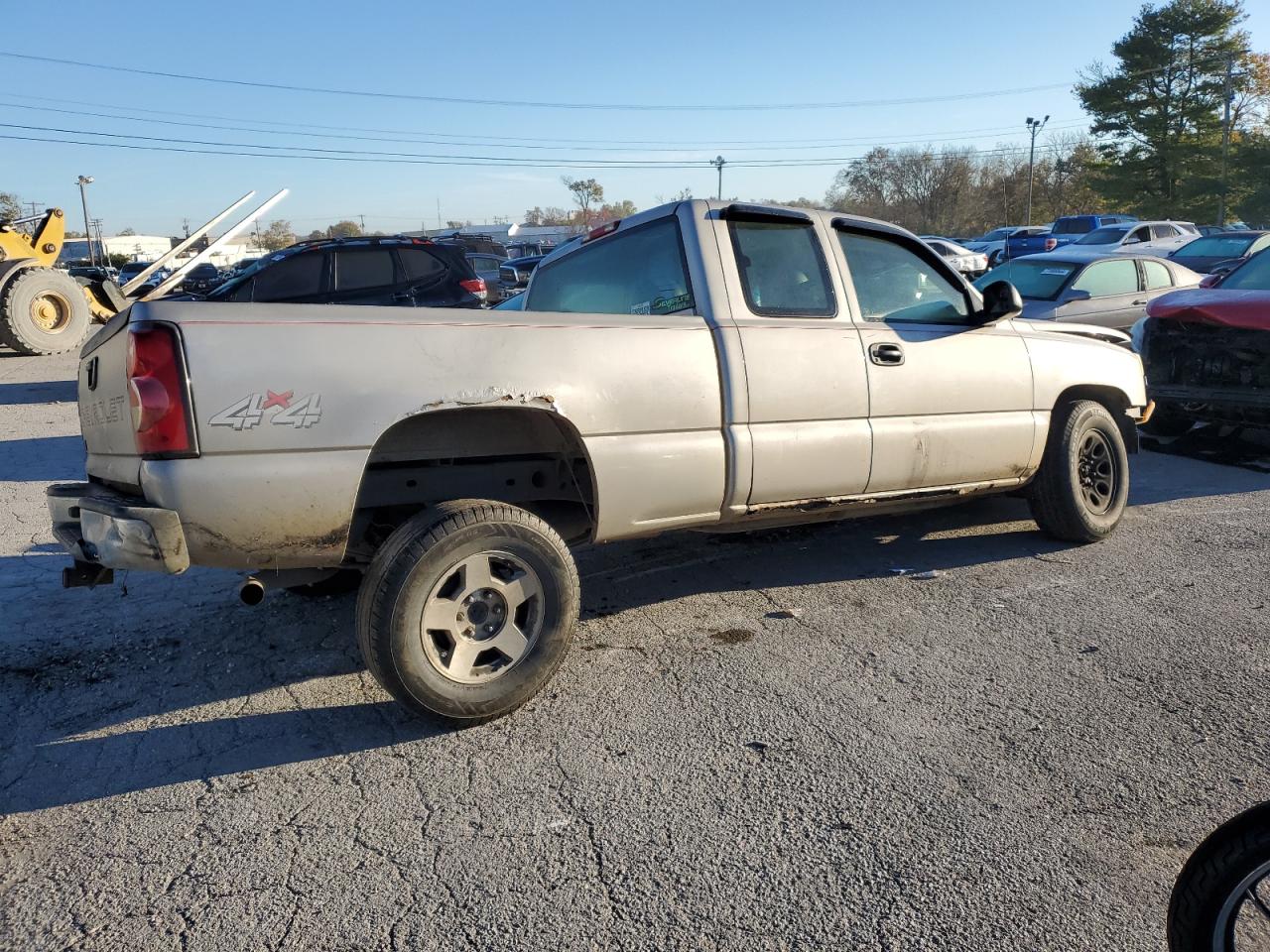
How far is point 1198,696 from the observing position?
3.46 metres

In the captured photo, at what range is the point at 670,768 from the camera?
305cm

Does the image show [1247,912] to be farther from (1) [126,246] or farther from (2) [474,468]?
(1) [126,246]

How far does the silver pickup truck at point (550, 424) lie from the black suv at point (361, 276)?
6.02 meters

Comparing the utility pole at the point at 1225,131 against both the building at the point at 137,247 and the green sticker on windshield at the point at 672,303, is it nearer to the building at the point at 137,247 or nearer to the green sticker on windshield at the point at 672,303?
the green sticker on windshield at the point at 672,303

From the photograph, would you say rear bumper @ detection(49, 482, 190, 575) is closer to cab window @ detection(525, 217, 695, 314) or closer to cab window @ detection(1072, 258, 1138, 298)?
cab window @ detection(525, 217, 695, 314)

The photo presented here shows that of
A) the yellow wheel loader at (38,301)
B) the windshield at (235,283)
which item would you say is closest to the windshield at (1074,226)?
the windshield at (235,283)

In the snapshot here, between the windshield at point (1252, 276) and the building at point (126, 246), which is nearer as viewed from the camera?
the windshield at point (1252, 276)

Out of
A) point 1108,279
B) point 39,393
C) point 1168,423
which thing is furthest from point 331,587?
point 1108,279

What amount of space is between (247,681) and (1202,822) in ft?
11.4

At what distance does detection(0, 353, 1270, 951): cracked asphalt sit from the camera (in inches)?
93.4

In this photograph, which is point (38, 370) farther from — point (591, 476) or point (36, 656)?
point (591, 476)

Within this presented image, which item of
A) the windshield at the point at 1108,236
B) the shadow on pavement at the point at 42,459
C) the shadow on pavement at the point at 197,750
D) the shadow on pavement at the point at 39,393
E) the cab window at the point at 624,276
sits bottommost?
the shadow on pavement at the point at 197,750

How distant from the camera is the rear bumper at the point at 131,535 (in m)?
2.94

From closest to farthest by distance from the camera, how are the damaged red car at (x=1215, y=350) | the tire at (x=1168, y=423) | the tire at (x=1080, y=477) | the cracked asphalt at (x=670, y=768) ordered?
1. the cracked asphalt at (x=670, y=768)
2. the tire at (x=1080, y=477)
3. the damaged red car at (x=1215, y=350)
4. the tire at (x=1168, y=423)
